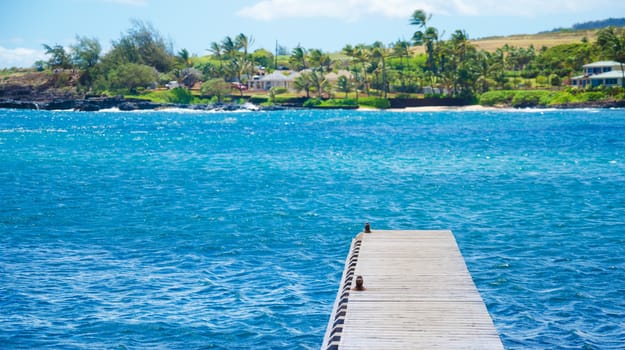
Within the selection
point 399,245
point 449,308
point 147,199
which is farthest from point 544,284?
point 147,199

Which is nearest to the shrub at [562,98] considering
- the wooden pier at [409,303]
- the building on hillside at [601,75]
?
the building on hillside at [601,75]

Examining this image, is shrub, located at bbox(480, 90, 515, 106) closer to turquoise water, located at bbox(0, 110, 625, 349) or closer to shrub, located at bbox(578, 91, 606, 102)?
shrub, located at bbox(578, 91, 606, 102)

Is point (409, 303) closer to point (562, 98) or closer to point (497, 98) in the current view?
point (562, 98)

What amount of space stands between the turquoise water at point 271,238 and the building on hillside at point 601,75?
109m

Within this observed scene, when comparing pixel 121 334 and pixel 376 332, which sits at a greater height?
pixel 376 332

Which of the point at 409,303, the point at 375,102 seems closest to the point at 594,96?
the point at 375,102

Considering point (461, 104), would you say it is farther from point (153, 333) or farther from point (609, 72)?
point (153, 333)

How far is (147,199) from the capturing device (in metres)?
45.4

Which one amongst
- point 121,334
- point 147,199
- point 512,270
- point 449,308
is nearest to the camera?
point 449,308

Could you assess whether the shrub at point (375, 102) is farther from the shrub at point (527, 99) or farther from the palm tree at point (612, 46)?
the palm tree at point (612, 46)

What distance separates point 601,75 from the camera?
175 metres

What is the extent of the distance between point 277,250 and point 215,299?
22.6 ft

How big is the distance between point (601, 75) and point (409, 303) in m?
171

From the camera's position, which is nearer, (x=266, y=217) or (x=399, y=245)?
(x=399, y=245)
